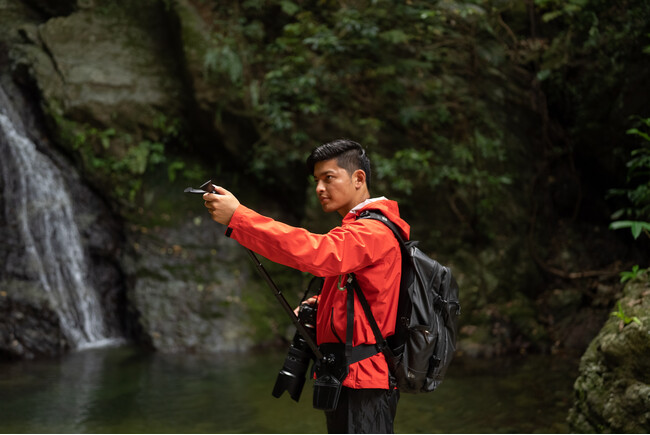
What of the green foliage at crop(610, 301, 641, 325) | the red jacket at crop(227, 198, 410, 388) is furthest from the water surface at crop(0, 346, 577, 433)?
the red jacket at crop(227, 198, 410, 388)

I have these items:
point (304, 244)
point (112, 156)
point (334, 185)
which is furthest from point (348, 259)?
point (112, 156)

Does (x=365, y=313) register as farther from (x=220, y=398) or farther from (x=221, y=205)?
(x=220, y=398)

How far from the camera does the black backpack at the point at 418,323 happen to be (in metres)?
2.34

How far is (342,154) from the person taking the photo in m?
2.43

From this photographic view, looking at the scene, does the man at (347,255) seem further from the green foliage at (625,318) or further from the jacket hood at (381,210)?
the green foliage at (625,318)

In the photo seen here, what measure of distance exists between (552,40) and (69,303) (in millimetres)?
9027

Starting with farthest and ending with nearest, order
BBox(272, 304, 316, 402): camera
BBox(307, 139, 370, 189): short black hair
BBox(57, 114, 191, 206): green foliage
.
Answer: BBox(57, 114, 191, 206): green foliage → BBox(272, 304, 316, 402): camera → BBox(307, 139, 370, 189): short black hair

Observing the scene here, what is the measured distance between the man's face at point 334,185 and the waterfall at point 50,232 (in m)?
7.42

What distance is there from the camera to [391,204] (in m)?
2.46

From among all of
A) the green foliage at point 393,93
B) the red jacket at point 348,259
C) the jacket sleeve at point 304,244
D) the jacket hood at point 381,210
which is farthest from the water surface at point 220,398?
the jacket sleeve at point 304,244

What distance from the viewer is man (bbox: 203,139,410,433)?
2.09 m

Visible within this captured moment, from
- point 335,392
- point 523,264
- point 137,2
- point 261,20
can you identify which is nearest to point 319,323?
point 335,392

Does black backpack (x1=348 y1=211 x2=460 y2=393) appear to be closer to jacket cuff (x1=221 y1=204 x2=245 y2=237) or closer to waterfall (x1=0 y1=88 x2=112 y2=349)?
jacket cuff (x1=221 y1=204 x2=245 y2=237)

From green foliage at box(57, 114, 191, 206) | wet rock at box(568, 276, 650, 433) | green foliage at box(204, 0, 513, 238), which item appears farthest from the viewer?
green foliage at box(57, 114, 191, 206)
